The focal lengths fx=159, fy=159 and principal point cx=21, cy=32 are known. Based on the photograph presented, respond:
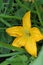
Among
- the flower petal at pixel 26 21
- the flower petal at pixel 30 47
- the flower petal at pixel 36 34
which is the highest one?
the flower petal at pixel 26 21

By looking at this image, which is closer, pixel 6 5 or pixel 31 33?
pixel 31 33

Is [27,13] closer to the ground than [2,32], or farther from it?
farther from it

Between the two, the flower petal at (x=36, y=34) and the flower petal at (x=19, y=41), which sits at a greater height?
the flower petal at (x=36, y=34)

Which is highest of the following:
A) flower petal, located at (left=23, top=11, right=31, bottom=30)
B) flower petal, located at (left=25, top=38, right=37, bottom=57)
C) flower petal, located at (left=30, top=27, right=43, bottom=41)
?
flower petal, located at (left=23, top=11, right=31, bottom=30)

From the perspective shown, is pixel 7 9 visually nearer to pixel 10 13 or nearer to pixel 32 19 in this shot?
pixel 10 13

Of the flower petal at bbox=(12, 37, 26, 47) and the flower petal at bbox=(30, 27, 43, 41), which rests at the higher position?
the flower petal at bbox=(30, 27, 43, 41)

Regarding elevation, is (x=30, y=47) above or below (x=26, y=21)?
below

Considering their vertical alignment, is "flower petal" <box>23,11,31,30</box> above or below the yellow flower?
above

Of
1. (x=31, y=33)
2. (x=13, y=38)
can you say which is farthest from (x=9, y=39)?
(x=31, y=33)
